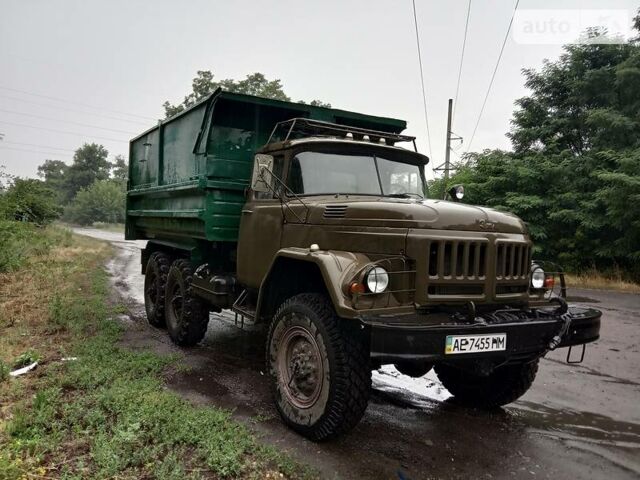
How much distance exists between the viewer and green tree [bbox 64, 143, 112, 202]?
278 ft

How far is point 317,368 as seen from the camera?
12.0 feet

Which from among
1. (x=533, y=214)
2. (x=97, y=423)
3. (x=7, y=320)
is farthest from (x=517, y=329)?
(x=533, y=214)

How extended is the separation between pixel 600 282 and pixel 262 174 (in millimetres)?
11992

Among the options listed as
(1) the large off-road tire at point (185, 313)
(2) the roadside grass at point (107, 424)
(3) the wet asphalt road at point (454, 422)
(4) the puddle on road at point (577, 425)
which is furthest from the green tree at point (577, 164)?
(2) the roadside grass at point (107, 424)

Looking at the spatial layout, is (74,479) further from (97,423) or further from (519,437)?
(519,437)

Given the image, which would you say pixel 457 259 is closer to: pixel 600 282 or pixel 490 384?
pixel 490 384

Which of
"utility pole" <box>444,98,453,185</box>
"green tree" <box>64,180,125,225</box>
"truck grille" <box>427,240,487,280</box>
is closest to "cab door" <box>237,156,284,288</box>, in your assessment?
"truck grille" <box>427,240,487,280</box>

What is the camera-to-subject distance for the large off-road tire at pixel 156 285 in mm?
7214

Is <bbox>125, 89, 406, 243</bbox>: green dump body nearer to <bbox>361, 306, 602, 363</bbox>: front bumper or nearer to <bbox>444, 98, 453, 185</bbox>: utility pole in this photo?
<bbox>361, 306, 602, 363</bbox>: front bumper

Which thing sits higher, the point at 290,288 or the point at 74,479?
the point at 290,288

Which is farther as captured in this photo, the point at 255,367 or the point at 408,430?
the point at 255,367

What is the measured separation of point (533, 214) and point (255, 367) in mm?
11597

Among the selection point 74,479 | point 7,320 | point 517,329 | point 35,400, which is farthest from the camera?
point 7,320

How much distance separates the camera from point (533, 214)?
14.6m
